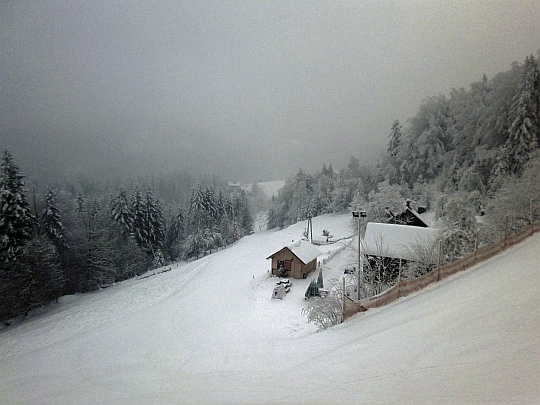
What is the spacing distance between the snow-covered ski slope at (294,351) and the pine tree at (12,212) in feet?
13.2

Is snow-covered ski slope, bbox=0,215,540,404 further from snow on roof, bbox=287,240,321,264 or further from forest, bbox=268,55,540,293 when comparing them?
snow on roof, bbox=287,240,321,264

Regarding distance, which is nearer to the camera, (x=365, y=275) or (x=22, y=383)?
(x=22, y=383)

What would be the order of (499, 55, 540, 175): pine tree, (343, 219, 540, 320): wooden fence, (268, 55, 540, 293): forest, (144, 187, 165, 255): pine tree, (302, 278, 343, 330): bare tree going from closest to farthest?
(343, 219, 540, 320): wooden fence → (302, 278, 343, 330): bare tree → (268, 55, 540, 293): forest → (499, 55, 540, 175): pine tree → (144, 187, 165, 255): pine tree

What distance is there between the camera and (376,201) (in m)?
22.7

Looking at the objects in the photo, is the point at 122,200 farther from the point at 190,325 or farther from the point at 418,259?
the point at 418,259

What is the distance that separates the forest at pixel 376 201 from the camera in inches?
473

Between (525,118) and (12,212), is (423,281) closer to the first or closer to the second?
(525,118)

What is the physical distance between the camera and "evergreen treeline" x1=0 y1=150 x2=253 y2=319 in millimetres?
14750

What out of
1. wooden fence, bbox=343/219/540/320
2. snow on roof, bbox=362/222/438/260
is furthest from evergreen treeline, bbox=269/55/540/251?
wooden fence, bbox=343/219/540/320

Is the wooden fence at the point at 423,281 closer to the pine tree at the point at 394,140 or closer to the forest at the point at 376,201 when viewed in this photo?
the forest at the point at 376,201

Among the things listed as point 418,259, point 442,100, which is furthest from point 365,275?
point 442,100

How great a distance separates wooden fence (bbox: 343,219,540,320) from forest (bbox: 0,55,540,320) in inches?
65.3

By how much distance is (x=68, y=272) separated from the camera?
18.8 metres

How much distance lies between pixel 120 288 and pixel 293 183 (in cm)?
3352
